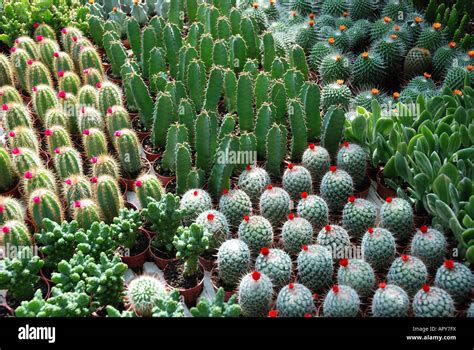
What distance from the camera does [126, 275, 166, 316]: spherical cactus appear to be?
154 inches

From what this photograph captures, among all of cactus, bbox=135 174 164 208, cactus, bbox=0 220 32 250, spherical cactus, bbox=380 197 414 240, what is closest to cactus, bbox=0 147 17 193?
cactus, bbox=0 220 32 250

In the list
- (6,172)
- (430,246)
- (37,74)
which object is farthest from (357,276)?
(37,74)

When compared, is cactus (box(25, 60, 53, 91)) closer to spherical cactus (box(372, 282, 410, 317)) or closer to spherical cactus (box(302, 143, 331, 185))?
spherical cactus (box(302, 143, 331, 185))

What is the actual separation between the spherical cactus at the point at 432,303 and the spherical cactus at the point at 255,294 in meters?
0.85

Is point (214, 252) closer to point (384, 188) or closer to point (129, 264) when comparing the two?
point (129, 264)

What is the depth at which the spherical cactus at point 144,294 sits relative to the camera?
3.90 metres

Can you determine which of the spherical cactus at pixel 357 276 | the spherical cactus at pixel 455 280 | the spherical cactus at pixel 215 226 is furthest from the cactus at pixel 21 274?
the spherical cactus at pixel 455 280

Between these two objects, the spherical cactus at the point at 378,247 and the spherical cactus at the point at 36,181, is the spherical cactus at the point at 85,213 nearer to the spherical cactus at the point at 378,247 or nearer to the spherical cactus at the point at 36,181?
the spherical cactus at the point at 36,181

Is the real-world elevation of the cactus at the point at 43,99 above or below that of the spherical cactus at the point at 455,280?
above

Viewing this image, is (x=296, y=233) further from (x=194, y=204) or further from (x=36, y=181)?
(x=36, y=181)

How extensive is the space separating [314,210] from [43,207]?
182 cm

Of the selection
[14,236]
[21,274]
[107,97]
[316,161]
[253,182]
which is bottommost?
[21,274]

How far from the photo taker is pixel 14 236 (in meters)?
4.21

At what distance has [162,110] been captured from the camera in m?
5.10
